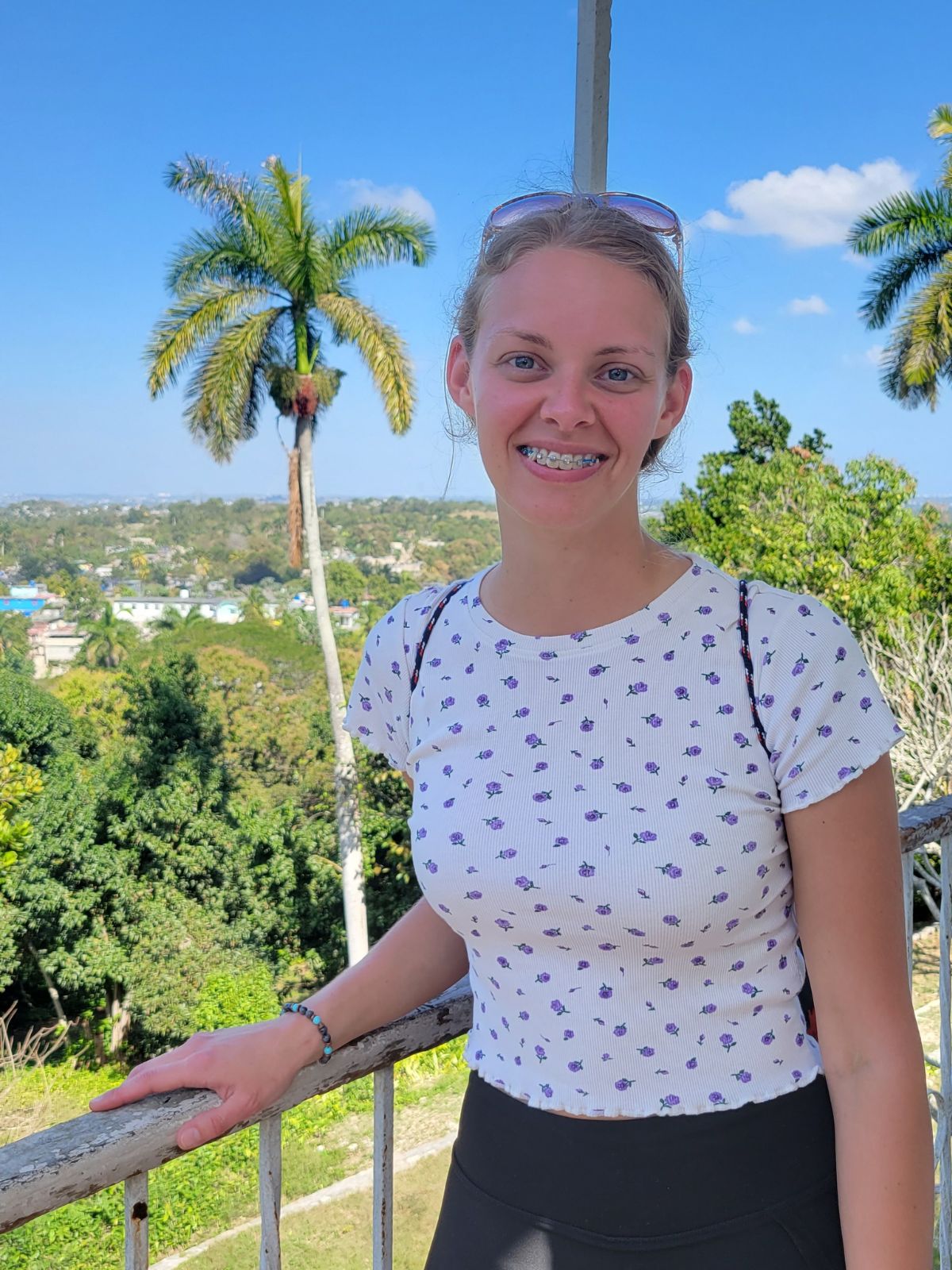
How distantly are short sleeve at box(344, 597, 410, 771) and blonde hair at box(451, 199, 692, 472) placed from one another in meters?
0.32

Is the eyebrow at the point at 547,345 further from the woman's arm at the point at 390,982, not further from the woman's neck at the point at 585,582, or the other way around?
the woman's arm at the point at 390,982

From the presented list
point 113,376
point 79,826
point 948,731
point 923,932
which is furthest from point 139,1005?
point 113,376

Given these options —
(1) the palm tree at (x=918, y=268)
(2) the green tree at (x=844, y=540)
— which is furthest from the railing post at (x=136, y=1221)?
(1) the palm tree at (x=918, y=268)

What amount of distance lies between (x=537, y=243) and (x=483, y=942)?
0.67 meters

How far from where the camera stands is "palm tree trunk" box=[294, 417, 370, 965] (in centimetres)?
1784

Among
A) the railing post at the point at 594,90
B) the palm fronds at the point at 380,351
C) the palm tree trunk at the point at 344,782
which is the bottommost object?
the palm tree trunk at the point at 344,782

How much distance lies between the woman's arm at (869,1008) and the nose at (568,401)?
0.39 meters

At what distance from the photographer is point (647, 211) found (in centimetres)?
107

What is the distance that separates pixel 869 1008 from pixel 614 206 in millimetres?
780

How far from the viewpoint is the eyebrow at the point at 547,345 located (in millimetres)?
974

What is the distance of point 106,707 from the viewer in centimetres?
2253

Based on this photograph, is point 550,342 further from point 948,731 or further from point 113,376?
point 113,376

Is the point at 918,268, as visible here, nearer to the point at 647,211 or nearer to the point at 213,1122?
the point at 647,211

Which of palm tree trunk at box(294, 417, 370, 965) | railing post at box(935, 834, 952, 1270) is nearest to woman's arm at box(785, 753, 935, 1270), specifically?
railing post at box(935, 834, 952, 1270)
